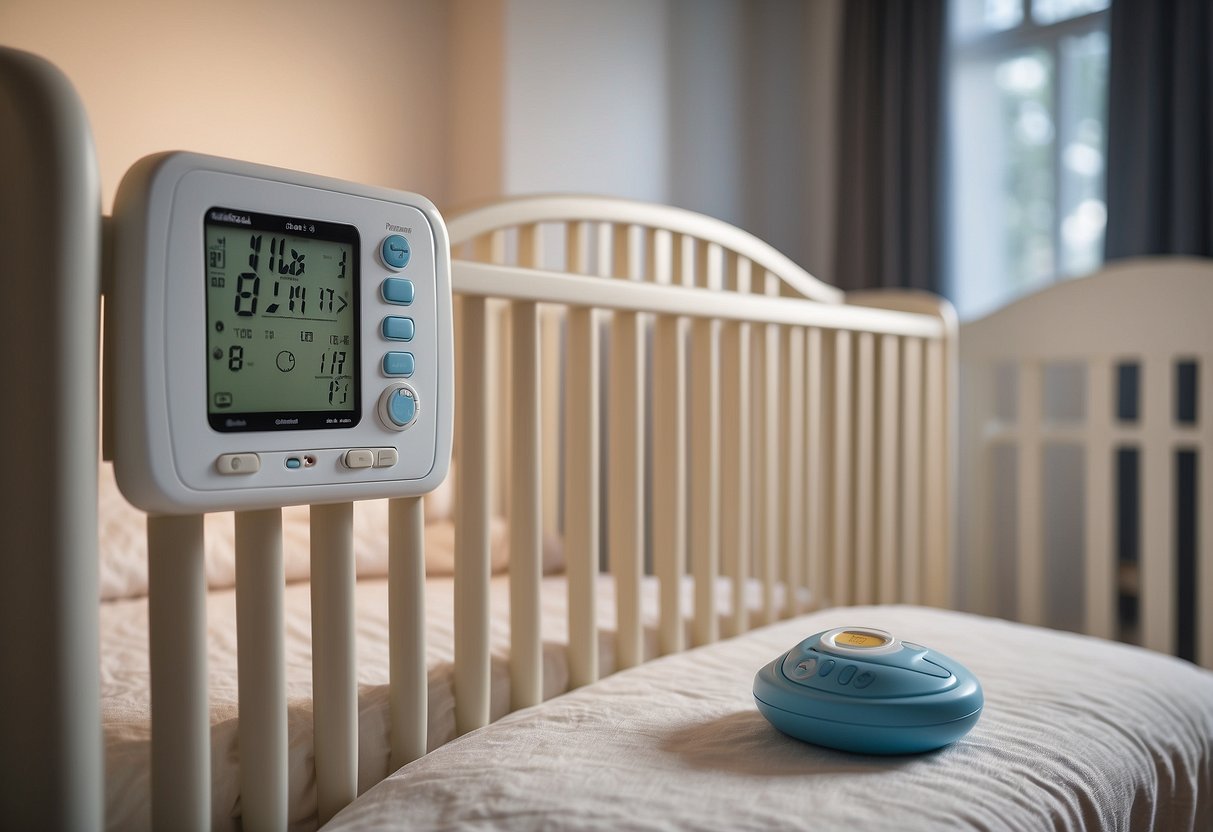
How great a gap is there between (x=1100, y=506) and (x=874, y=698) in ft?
3.56

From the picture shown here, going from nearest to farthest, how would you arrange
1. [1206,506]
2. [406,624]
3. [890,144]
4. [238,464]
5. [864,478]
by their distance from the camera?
1. [238,464]
2. [406,624]
3. [864,478]
4. [1206,506]
5. [890,144]

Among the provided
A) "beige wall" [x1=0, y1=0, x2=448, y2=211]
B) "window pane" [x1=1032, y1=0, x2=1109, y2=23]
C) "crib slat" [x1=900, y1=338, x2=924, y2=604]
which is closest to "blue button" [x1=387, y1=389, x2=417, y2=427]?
"beige wall" [x1=0, y1=0, x2=448, y2=211]

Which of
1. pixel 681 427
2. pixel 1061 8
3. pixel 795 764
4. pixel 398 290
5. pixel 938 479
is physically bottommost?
pixel 795 764

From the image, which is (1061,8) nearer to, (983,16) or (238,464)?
(983,16)

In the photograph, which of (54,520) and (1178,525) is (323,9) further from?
(1178,525)

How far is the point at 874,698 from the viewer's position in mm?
627

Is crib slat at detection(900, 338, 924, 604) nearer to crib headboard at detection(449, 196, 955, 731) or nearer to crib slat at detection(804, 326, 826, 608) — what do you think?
crib headboard at detection(449, 196, 955, 731)

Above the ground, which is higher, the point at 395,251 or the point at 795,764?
the point at 395,251

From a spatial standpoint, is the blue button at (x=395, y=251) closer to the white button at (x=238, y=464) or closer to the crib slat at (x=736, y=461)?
the white button at (x=238, y=464)

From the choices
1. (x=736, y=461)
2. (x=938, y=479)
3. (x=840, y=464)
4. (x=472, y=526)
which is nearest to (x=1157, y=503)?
(x=938, y=479)

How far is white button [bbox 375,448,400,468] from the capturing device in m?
0.60

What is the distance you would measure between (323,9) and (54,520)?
3.51 ft

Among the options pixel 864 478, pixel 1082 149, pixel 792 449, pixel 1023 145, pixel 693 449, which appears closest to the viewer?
pixel 693 449

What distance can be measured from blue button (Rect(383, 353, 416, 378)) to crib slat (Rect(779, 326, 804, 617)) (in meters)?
0.62
